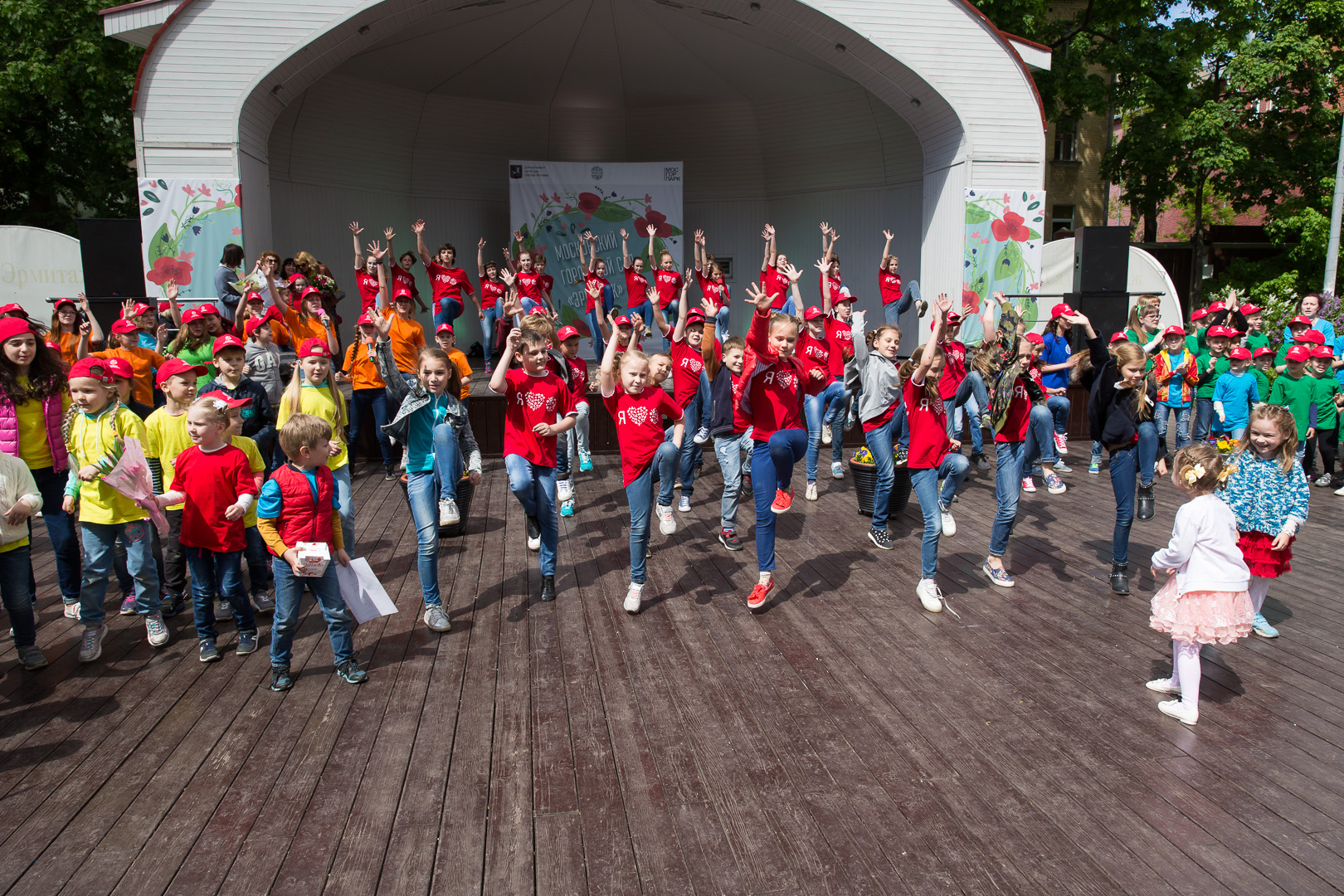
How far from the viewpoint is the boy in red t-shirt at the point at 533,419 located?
17.6ft

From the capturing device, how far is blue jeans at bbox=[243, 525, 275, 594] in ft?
17.4

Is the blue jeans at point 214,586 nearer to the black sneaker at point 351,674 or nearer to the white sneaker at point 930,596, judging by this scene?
the black sneaker at point 351,674

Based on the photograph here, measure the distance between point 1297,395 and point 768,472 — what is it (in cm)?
646

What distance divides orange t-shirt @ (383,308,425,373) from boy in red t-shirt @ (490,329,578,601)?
3262 millimetres

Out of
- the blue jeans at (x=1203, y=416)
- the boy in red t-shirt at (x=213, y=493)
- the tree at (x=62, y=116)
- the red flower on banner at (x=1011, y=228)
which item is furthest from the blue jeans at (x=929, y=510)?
the tree at (x=62, y=116)

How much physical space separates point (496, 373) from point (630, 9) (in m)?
12.9

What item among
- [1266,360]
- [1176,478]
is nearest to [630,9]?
[1266,360]

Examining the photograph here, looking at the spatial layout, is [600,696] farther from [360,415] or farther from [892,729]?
[360,415]

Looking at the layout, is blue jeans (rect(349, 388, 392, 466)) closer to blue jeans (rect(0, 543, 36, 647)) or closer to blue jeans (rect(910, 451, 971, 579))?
blue jeans (rect(0, 543, 36, 647))

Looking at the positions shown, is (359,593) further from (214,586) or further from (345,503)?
(345,503)

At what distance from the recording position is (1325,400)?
28.2 feet

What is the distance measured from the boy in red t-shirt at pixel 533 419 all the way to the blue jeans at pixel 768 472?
1262 millimetres

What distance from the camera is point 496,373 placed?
532 cm

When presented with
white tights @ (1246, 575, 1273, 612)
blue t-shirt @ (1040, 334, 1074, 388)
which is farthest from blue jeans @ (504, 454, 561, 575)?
blue t-shirt @ (1040, 334, 1074, 388)
